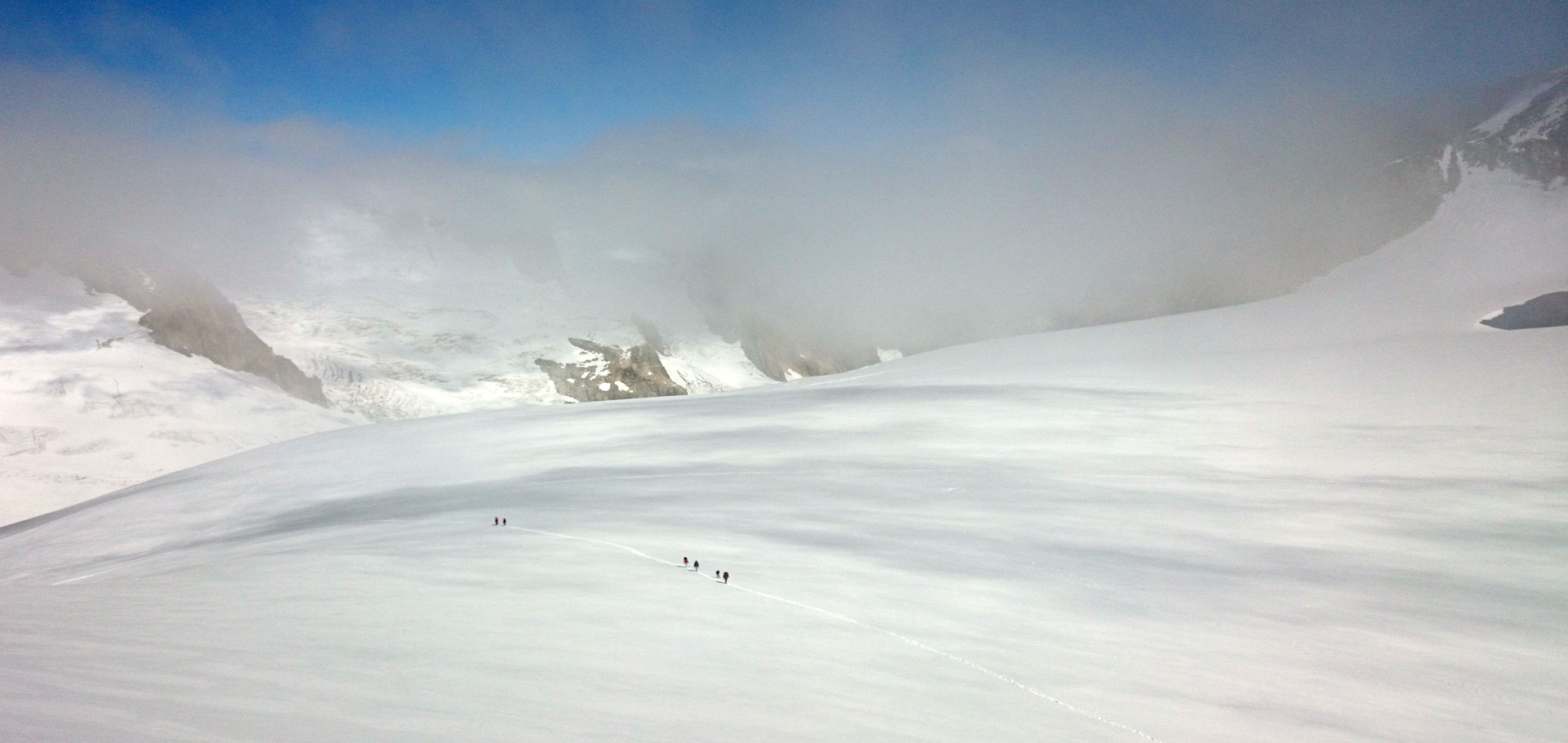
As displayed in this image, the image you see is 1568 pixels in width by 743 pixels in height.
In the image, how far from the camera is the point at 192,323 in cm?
11188

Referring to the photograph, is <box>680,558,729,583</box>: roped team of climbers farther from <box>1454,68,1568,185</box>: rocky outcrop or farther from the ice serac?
the ice serac

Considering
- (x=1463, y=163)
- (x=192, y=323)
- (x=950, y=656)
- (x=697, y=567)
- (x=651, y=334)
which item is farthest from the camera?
(x=651, y=334)

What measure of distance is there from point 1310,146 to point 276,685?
172447mm

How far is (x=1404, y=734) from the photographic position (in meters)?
6.47

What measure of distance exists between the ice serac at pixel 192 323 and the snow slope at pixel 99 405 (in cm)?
272

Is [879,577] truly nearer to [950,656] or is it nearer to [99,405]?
[950,656]

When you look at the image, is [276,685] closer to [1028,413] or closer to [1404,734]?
[1404,734]

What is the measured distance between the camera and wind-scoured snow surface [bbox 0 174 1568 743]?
5.84 m

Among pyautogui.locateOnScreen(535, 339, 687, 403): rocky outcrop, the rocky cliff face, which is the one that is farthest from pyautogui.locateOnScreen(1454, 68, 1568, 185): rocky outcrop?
pyautogui.locateOnScreen(535, 339, 687, 403): rocky outcrop

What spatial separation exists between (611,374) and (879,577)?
425 ft

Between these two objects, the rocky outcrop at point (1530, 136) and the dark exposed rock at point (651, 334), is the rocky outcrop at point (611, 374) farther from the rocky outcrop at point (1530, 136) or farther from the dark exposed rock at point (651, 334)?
the rocky outcrop at point (1530, 136)

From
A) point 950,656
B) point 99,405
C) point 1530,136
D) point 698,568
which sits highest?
point 1530,136

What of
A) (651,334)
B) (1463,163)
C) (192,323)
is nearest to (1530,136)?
(1463,163)

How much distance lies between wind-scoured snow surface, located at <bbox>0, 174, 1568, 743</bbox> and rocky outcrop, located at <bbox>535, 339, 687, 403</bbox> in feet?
344
